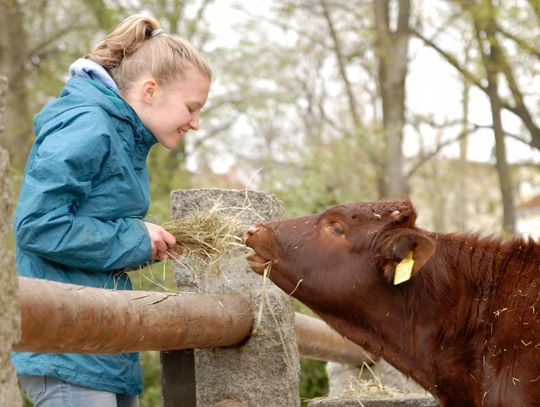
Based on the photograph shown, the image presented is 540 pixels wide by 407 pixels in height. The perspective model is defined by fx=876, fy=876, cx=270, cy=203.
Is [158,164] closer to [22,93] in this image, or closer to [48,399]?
[22,93]

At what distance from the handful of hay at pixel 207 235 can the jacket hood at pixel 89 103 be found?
429mm

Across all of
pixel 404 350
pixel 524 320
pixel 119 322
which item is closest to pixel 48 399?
pixel 119 322

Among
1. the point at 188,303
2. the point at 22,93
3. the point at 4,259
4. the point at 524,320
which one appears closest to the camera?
the point at 4,259

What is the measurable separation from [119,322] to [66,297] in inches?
15.0

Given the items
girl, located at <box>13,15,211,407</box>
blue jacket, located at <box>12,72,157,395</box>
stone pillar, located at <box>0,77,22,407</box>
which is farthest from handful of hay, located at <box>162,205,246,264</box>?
stone pillar, located at <box>0,77,22,407</box>

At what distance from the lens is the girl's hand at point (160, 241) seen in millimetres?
3410

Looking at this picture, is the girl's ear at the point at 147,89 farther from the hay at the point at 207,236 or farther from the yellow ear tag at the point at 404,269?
the yellow ear tag at the point at 404,269

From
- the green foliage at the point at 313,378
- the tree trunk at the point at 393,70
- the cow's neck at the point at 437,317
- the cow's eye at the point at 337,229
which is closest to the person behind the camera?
the cow's neck at the point at 437,317

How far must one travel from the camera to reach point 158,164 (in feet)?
43.7

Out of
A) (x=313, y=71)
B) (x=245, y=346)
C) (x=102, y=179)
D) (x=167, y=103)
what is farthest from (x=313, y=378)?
(x=313, y=71)

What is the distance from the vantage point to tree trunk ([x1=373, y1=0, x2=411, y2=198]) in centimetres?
1752

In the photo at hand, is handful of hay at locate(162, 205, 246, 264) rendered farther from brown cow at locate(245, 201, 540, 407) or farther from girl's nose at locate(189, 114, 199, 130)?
girl's nose at locate(189, 114, 199, 130)

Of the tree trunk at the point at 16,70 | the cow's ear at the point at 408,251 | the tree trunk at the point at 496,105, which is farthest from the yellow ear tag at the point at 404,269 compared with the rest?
the tree trunk at the point at 496,105

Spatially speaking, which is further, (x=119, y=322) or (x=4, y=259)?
(x=119, y=322)
